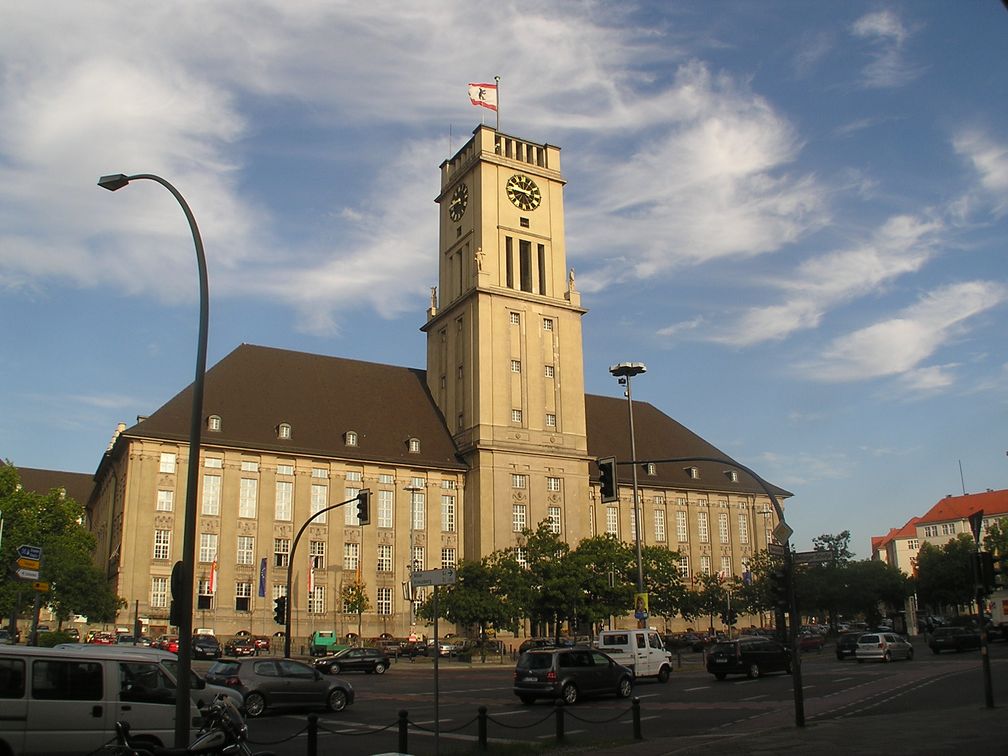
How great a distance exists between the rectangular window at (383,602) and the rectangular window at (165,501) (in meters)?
16.5

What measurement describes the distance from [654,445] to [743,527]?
40.0 feet

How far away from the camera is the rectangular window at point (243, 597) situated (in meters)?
64.4

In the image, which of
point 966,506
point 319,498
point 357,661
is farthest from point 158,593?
point 966,506

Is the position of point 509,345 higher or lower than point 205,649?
higher

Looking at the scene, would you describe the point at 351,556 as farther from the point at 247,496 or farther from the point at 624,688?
the point at 624,688

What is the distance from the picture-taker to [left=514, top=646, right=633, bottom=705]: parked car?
26500mm

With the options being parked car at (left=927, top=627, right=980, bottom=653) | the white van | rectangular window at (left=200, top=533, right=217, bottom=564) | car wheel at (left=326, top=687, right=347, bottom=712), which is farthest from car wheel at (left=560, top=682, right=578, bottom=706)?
rectangular window at (left=200, top=533, right=217, bottom=564)

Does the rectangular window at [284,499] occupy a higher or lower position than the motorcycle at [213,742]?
higher

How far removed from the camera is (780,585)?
2088 centimetres

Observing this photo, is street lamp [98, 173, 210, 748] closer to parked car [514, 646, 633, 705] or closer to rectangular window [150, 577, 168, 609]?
parked car [514, 646, 633, 705]

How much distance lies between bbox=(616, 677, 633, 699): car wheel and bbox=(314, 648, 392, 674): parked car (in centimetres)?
2023

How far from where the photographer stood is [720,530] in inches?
3561

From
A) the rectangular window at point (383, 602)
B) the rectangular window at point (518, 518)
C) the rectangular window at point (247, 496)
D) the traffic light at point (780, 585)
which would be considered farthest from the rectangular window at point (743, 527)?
the traffic light at point (780, 585)

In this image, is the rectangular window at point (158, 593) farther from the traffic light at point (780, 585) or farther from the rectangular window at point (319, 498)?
the traffic light at point (780, 585)
